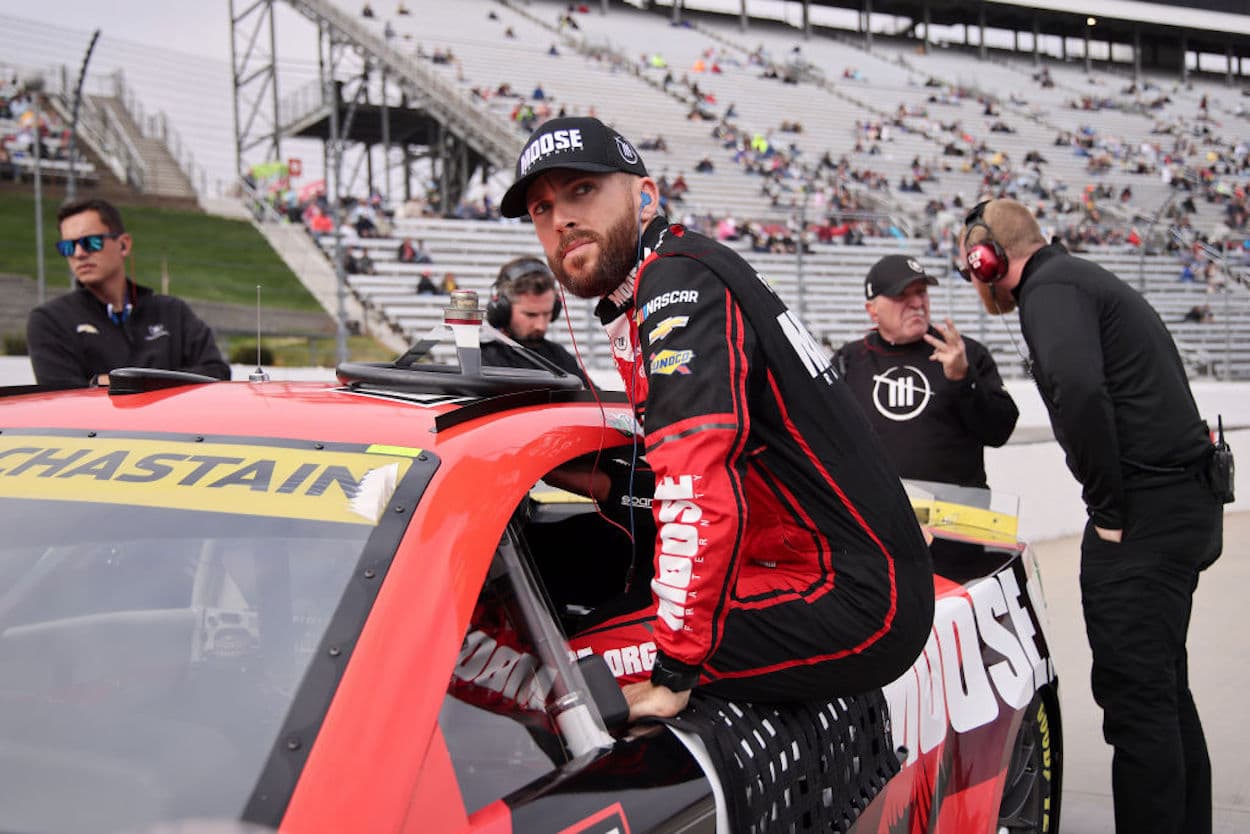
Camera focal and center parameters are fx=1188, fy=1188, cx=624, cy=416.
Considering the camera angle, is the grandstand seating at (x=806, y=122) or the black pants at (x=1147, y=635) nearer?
the black pants at (x=1147, y=635)

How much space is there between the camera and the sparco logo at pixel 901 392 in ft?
14.3

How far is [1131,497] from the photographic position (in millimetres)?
3033

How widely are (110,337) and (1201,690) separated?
4537mm

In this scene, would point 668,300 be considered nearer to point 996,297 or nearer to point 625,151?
point 625,151

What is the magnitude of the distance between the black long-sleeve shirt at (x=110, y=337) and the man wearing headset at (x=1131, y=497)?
2.54 m

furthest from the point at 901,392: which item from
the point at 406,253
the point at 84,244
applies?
the point at 406,253

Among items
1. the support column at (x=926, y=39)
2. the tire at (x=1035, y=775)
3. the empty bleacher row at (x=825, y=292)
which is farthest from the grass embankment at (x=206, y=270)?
the support column at (x=926, y=39)

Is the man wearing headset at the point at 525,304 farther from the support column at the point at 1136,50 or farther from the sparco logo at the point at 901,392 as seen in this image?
the support column at the point at 1136,50

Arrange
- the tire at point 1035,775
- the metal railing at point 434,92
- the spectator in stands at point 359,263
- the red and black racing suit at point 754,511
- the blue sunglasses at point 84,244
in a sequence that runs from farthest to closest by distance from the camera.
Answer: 1. the metal railing at point 434,92
2. the spectator in stands at point 359,263
3. the blue sunglasses at point 84,244
4. the tire at point 1035,775
5. the red and black racing suit at point 754,511

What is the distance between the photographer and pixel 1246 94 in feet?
159

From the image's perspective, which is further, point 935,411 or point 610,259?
point 935,411

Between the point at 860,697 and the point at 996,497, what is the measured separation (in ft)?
4.91

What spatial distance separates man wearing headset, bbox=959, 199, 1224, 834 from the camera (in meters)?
2.94

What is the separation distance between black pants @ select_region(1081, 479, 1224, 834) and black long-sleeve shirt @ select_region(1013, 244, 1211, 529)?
0.08 meters
